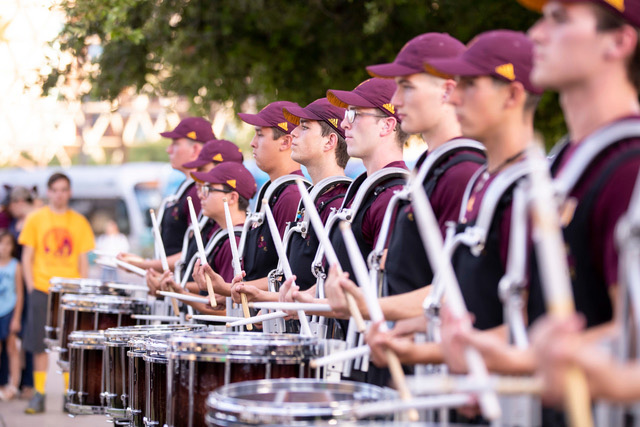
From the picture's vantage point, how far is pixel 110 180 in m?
27.7

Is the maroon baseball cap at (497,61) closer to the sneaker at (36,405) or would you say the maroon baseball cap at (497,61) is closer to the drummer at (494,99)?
the drummer at (494,99)

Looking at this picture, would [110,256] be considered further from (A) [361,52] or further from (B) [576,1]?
(B) [576,1]

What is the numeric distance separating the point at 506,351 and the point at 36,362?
334 inches

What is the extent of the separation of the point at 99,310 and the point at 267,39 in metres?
3.81

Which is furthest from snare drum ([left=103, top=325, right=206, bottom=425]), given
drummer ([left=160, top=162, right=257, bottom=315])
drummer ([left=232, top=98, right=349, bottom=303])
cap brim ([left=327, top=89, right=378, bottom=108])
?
cap brim ([left=327, top=89, right=378, bottom=108])

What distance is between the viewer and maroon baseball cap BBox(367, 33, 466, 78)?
377 centimetres

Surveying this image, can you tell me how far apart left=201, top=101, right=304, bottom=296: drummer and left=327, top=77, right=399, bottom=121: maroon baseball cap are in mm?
1122

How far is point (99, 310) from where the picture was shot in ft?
24.3

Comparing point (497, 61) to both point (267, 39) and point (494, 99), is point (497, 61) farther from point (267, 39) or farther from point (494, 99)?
point (267, 39)

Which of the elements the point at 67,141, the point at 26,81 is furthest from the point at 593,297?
the point at 67,141

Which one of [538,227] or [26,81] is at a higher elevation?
[26,81]

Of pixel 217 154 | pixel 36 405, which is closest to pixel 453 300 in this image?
pixel 217 154

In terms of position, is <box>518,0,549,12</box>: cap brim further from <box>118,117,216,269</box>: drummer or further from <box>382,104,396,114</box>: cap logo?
<box>118,117,216,269</box>: drummer

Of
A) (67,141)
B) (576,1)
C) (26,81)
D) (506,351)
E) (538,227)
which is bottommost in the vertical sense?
(506,351)
